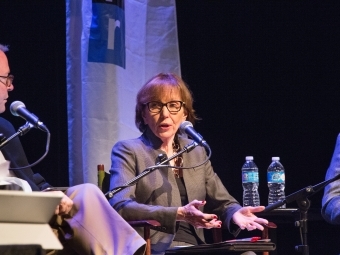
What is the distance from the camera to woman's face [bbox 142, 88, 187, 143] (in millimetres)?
3586

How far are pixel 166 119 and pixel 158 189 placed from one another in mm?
357

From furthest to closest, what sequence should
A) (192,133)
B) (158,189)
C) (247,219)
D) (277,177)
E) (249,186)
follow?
1. (249,186)
2. (277,177)
3. (158,189)
4. (247,219)
5. (192,133)

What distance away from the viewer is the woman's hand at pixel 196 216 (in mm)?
3143

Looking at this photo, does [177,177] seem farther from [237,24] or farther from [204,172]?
[237,24]

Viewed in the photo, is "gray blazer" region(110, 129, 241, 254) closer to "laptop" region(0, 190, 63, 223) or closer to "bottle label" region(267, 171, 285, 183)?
"bottle label" region(267, 171, 285, 183)

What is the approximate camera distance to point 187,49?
4977 mm

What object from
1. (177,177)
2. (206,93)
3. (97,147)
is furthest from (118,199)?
(206,93)

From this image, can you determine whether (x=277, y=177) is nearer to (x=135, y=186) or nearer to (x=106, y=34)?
(x=135, y=186)

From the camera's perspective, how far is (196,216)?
10.4ft

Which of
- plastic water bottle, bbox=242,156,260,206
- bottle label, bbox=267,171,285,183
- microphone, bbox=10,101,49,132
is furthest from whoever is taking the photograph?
plastic water bottle, bbox=242,156,260,206

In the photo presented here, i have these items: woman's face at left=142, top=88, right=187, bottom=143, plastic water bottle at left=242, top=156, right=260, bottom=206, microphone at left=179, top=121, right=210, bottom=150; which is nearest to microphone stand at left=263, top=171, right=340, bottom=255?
microphone at left=179, top=121, right=210, bottom=150

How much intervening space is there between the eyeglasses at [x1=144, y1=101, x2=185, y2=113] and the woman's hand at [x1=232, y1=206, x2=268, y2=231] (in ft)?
2.00

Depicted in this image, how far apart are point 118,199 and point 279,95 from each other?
80.0 inches

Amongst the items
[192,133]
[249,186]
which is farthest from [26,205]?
[249,186]
